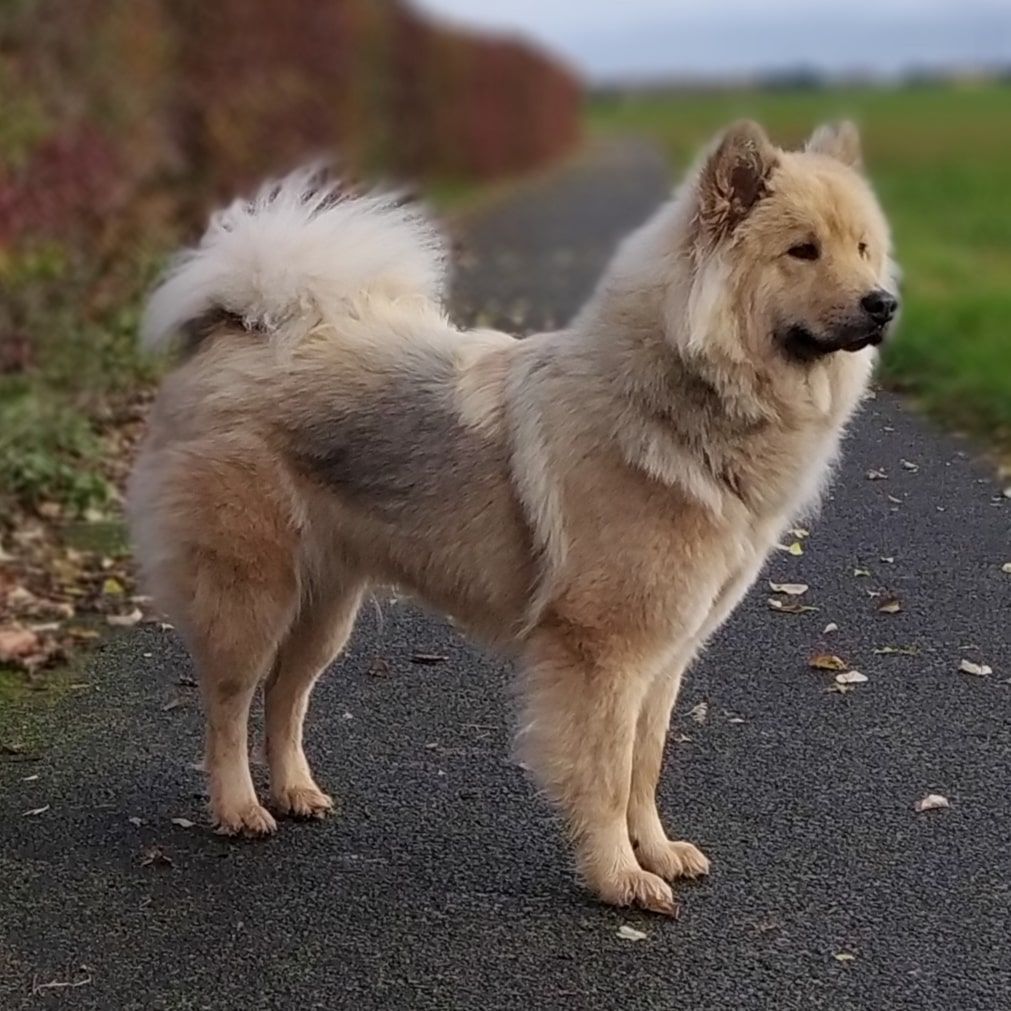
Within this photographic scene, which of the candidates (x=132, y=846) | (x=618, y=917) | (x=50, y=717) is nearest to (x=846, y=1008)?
(x=618, y=917)

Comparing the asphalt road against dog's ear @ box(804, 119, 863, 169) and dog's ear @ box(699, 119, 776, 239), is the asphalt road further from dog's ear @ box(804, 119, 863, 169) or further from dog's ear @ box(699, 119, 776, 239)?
dog's ear @ box(699, 119, 776, 239)

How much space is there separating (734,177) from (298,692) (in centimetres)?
186

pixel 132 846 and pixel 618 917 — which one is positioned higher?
pixel 618 917

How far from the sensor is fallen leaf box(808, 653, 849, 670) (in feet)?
16.6

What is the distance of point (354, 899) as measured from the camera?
3.77m

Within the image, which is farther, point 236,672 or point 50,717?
point 50,717

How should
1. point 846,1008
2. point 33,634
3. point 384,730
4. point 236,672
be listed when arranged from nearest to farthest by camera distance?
point 846,1008
point 236,672
point 384,730
point 33,634

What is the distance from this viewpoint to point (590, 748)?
366 centimetres

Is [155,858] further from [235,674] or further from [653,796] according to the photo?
[653,796]

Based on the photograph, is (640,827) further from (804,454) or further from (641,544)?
(804,454)

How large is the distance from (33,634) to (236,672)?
176 cm

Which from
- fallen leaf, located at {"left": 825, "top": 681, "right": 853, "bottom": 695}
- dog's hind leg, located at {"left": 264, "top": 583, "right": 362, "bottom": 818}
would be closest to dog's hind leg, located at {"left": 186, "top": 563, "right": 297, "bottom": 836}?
dog's hind leg, located at {"left": 264, "top": 583, "right": 362, "bottom": 818}

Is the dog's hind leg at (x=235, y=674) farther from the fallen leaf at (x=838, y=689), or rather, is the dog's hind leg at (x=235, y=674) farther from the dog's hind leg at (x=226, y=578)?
the fallen leaf at (x=838, y=689)

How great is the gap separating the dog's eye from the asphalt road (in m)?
1.27
